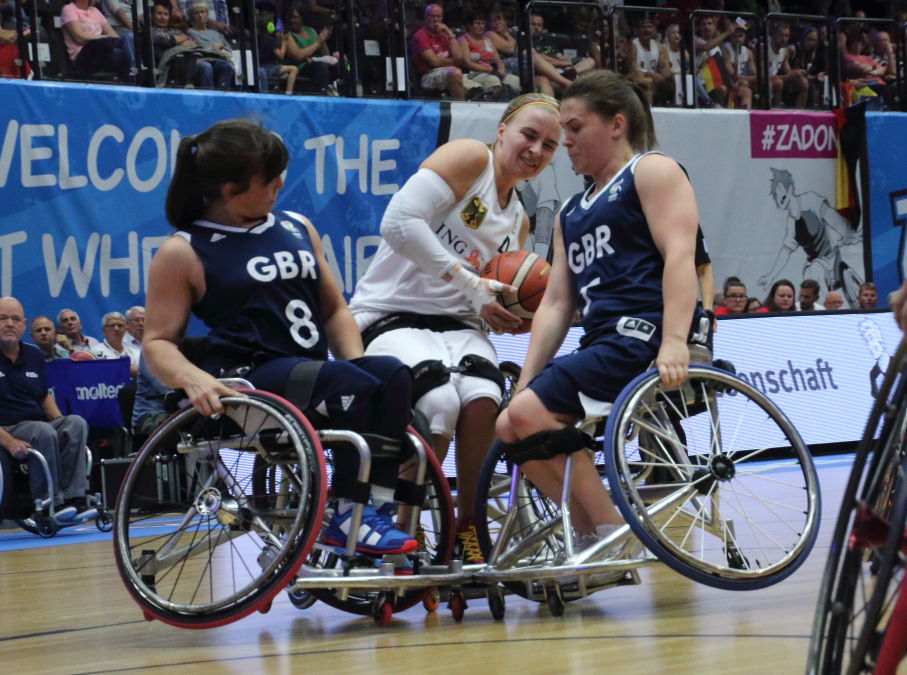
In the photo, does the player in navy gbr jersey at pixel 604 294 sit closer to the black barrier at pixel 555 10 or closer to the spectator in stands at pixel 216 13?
the spectator in stands at pixel 216 13

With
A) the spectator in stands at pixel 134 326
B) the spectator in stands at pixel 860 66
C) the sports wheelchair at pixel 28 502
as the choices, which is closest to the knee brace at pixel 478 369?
the sports wheelchair at pixel 28 502

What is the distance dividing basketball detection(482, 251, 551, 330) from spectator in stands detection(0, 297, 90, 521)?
3526 mm

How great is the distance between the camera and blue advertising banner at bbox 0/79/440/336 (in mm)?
6836

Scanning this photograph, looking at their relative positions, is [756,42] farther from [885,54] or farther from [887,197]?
[887,197]

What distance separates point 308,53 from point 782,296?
4009 mm

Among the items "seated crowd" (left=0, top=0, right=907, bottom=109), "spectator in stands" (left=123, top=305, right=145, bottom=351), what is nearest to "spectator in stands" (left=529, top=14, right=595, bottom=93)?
"seated crowd" (left=0, top=0, right=907, bottom=109)

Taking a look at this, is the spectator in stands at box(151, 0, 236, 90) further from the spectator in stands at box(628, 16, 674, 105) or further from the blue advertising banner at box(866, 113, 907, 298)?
the blue advertising banner at box(866, 113, 907, 298)

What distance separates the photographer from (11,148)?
22.4 ft

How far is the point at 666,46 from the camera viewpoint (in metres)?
9.73

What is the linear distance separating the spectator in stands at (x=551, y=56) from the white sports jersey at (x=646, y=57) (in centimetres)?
54

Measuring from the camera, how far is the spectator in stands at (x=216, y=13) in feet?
25.3

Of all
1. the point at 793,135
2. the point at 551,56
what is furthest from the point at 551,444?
the point at 793,135

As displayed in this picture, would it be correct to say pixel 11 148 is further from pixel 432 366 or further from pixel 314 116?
pixel 432 366

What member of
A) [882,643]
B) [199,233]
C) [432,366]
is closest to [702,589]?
[432,366]
